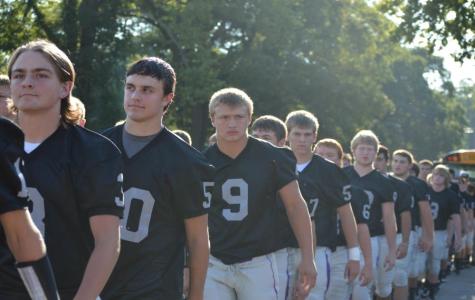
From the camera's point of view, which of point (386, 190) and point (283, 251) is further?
point (386, 190)

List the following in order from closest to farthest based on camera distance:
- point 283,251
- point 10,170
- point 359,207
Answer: point 10,170, point 283,251, point 359,207

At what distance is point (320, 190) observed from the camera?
30.3ft

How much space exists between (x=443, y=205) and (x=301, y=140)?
963cm

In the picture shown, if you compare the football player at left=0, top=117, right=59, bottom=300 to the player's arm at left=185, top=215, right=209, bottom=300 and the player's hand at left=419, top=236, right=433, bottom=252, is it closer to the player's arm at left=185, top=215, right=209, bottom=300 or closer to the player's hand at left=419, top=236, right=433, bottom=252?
the player's arm at left=185, top=215, right=209, bottom=300

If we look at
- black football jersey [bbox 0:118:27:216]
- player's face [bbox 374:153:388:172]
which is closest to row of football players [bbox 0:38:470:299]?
black football jersey [bbox 0:118:27:216]

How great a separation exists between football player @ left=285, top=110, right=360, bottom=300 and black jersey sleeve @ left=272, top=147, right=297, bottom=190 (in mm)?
1876

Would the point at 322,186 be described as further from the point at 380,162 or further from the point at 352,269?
the point at 380,162

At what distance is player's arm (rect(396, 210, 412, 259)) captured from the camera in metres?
12.7

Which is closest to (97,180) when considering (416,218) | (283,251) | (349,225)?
(283,251)

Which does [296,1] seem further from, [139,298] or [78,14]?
[139,298]

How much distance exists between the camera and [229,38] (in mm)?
37625

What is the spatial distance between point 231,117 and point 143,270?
2.31 meters

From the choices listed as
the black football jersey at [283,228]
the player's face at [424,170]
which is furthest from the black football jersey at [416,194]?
the black football jersey at [283,228]

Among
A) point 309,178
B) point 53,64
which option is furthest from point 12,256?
point 309,178
